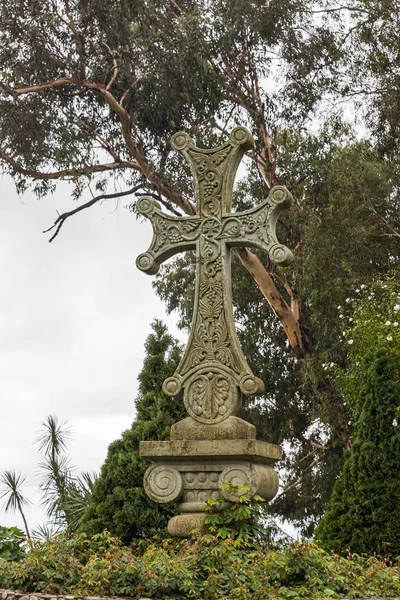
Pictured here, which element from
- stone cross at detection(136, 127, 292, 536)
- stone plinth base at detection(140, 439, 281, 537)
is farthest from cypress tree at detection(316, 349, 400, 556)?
stone plinth base at detection(140, 439, 281, 537)

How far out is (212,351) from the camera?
785 cm

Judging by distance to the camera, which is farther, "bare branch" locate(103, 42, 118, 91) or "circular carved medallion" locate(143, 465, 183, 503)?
"bare branch" locate(103, 42, 118, 91)

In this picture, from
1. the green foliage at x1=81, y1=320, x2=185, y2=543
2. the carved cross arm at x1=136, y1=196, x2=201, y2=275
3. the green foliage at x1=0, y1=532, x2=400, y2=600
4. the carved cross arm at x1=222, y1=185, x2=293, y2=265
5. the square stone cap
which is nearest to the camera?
the green foliage at x1=0, y1=532, x2=400, y2=600

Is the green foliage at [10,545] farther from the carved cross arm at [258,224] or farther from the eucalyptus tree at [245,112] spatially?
the eucalyptus tree at [245,112]

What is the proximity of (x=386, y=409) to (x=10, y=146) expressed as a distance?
1128cm

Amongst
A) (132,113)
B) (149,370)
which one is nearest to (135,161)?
(132,113)

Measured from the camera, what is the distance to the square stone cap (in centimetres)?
716

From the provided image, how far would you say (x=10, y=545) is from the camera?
7684 mm

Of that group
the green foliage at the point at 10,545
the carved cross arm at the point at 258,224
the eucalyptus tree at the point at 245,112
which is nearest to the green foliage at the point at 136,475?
the green foliage at the point at 10,545

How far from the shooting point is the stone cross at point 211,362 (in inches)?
288

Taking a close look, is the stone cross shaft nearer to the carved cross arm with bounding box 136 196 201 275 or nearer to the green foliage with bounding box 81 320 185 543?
the carved cross arm with bounding box 136 196 201 275

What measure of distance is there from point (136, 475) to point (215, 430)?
2.64 metres

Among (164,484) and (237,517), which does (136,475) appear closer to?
(164,484)

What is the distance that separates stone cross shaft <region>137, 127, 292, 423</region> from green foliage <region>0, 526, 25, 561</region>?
1843 millimetres
